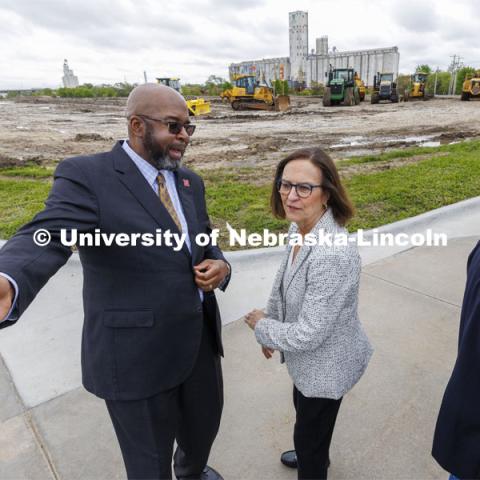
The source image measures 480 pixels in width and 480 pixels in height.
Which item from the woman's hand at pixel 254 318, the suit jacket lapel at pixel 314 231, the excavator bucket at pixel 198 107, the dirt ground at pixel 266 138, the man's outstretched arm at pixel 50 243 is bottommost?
the dirt ground at pixel 266 138

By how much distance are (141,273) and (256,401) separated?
1428mm

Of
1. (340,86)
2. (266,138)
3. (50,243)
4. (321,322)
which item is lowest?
(266,138)

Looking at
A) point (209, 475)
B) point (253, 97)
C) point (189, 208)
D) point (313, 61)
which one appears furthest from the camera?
point (313, 61)

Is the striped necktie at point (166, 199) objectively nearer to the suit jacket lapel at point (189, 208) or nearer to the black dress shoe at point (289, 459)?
the suit jacket lapel at point (189, 208)

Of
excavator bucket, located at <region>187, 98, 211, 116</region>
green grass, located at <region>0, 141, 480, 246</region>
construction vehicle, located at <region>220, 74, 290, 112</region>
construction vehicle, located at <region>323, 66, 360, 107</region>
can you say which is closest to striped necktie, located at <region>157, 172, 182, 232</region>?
green grass, located at <region>0, 141, 480, 246</region>

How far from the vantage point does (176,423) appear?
181 centimetres

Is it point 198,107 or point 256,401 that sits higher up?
point 198,107

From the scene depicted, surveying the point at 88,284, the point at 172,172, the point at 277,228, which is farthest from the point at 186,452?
the point at 277,228

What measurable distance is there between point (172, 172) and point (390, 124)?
19031mm

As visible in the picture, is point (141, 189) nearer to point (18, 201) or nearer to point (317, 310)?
point (317, 310)

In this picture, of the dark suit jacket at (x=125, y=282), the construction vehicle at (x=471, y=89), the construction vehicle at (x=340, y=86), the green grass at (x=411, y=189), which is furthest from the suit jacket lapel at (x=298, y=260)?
the construction vehicle at (x=471, y=89)

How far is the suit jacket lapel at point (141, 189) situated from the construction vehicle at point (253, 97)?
2874 centimetres

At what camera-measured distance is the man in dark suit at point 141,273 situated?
1456 millimetres

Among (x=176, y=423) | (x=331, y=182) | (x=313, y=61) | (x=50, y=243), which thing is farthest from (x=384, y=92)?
Result: (x=313, y=61)
